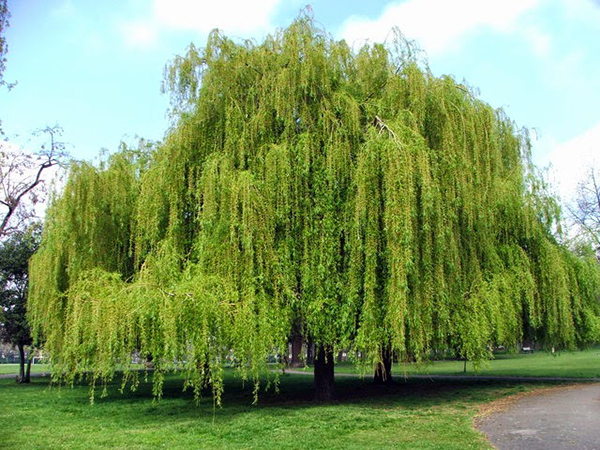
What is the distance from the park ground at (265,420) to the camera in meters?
8.88

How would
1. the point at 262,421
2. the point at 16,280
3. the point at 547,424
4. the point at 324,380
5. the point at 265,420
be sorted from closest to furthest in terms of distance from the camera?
the point at 547,424
the point at 262,421
the point at 265,420
the point at 324,380
the point at 16,280

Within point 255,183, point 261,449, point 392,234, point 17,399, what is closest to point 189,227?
point 255,183

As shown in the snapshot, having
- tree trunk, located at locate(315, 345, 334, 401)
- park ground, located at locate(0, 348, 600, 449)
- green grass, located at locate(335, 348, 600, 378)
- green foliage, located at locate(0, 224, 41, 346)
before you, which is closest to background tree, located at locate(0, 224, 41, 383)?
green foliage, located at locate(0, 224, 41, 346)

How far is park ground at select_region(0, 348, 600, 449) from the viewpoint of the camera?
8.88m

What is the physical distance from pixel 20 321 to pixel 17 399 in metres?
6.78

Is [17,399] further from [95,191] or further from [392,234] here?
[392,234]

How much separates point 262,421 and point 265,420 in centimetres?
21

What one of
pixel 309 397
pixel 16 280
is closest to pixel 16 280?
pixel 16 280

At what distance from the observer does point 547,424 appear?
32.7 ft

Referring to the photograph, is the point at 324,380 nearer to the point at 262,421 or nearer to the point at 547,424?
the point at 262,421

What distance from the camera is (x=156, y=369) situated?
10.6 m

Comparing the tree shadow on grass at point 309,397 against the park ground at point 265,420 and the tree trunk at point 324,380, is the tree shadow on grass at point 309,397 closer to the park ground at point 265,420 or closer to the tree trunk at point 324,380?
the park ground at point 265,420

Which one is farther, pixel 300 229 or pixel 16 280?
pixel 16 280

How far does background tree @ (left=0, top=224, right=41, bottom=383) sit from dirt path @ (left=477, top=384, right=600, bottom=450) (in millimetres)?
21512
